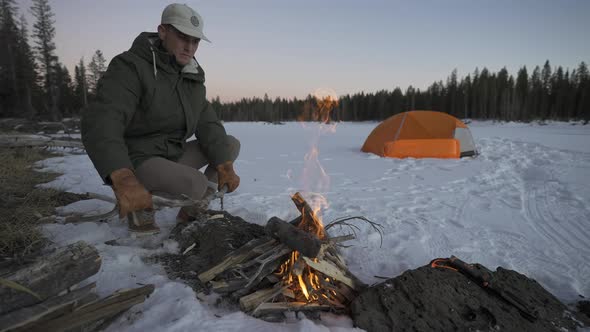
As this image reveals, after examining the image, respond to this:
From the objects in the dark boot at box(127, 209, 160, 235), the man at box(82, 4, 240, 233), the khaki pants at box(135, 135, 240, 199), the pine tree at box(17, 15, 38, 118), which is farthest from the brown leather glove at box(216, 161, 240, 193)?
Result: the pine tree at box(17, 15, 38, 118)

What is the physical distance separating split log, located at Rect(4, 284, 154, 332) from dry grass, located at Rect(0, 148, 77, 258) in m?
0.95

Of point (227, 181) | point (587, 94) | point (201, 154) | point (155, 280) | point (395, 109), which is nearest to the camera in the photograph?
point (155, 280)

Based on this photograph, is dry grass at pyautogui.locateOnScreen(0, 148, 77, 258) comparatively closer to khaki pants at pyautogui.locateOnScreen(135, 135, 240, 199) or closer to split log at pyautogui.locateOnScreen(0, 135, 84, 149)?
khaki pants at pyautogui.locateOnScreen(135, 135, 240, 199)

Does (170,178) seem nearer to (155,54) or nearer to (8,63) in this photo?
(155,54)

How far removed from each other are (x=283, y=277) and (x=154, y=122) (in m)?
1.85

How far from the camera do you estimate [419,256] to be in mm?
2906

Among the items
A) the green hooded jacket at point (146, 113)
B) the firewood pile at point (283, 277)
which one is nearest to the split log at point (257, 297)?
the firewood pile at point (283, 277)

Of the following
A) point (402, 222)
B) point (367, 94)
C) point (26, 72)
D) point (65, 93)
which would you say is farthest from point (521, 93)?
point (65, 93)

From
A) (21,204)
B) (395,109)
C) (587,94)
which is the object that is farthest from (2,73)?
(587,94)

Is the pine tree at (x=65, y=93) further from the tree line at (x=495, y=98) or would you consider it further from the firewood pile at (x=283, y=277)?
the firewood pile at (x=283, y=277)

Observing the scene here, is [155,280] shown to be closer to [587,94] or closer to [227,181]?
[227,181]

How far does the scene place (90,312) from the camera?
1598 mm

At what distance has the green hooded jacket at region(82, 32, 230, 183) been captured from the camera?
2.26 meters

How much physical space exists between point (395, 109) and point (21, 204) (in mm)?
61435
